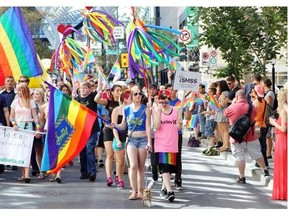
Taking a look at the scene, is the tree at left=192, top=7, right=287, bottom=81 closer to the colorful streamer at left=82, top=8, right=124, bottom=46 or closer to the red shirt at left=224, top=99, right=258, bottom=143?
the colorful streamer at left=82, top=8, right=124, bottom=46

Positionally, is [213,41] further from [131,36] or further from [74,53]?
[131,36]

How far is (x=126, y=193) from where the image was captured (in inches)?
440

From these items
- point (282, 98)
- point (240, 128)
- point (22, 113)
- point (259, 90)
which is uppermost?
point (259, 90)

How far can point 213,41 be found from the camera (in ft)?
72.5

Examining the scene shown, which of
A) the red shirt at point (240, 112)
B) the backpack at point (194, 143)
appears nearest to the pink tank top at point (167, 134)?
the red shirt at point (240, 112)

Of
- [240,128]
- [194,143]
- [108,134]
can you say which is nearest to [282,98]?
[240,128]

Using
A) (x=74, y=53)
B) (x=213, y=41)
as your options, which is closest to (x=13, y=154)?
(x=74, y=53)

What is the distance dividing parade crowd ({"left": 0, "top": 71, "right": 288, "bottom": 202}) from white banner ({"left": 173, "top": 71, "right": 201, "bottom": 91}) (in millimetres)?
157

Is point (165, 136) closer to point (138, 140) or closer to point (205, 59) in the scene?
point (138, 140)

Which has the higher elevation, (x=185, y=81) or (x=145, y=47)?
(x=145, y=47)

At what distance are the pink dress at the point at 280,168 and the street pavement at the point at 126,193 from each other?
152mm

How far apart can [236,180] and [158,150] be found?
8.87 ft

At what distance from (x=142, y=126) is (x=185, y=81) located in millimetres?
1450

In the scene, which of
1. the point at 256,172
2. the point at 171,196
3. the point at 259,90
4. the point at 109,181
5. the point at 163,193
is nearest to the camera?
the point at 171,196
